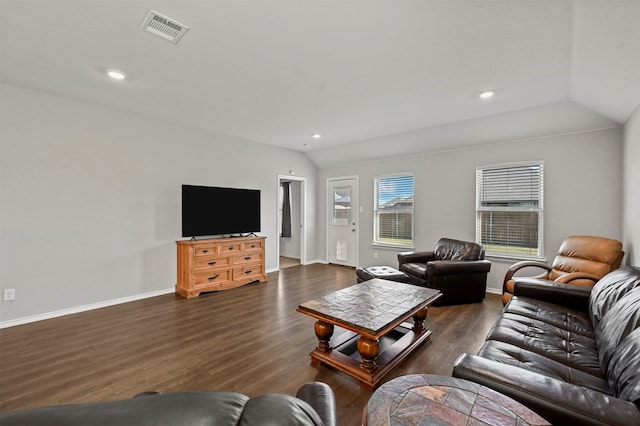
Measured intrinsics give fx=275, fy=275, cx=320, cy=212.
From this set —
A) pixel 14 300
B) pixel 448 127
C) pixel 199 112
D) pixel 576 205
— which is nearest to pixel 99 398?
pixel 14 300

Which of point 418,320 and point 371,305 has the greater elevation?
point 371,305

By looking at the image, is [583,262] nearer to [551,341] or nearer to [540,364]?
[551,341]

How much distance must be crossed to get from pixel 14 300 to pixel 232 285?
8.18ft

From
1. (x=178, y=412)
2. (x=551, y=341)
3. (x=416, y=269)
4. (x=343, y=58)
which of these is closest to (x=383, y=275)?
(x=416, y=269)

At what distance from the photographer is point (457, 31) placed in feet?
6.84

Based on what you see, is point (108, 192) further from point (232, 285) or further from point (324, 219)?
point (324, 219)

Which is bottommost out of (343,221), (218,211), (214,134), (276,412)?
(276,412)

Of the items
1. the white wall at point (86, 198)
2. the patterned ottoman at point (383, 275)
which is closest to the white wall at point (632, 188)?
the patterned ottoman at point (383, 275)

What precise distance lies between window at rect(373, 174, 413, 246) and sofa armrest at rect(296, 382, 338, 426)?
4.79 metres

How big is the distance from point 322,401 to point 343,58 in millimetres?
2568

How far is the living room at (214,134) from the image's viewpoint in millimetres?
2111

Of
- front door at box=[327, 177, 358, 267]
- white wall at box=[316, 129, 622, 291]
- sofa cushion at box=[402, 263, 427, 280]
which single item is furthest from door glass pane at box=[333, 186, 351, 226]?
sofa cushion at box=[402, 263, 427, 280]

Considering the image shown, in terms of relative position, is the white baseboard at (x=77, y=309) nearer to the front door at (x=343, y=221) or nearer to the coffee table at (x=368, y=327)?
the coffee table at (x=368, y=327)

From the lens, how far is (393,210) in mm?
5723
